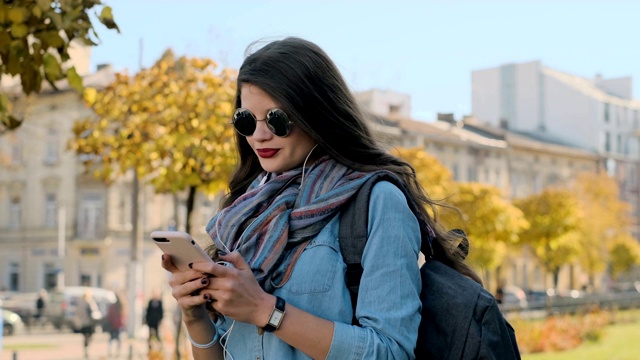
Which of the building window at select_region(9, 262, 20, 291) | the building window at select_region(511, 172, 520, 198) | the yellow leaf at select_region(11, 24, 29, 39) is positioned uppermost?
the yellow leaf at select_region(11, 24, 29, 39)

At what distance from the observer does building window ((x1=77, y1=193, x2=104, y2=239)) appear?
4934 cm

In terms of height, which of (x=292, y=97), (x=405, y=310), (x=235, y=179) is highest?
(x=292, y=97)

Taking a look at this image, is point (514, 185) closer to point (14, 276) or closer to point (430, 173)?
point (14, 276)

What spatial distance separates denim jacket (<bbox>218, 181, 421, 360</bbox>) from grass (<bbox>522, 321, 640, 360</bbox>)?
1967 cm

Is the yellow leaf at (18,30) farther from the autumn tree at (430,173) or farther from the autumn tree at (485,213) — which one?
the autumn tree at (485,213)

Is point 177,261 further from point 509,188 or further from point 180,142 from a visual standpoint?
point 509,188

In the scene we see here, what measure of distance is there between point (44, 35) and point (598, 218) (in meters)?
65.5

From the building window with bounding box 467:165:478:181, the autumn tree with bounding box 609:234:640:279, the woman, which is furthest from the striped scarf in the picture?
the autumn tree with bounding box 609:234:640:279

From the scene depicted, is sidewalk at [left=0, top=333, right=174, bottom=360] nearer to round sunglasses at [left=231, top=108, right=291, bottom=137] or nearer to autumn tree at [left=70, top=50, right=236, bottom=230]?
autumn tree at [left=70, top=50, right=236, bottom=230]

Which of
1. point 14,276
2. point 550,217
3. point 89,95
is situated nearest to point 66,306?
point 14,276

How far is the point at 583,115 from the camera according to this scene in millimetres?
85125

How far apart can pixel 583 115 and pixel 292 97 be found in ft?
280

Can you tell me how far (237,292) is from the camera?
2.41 meters

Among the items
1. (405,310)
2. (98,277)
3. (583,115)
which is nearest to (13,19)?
(405,310)
